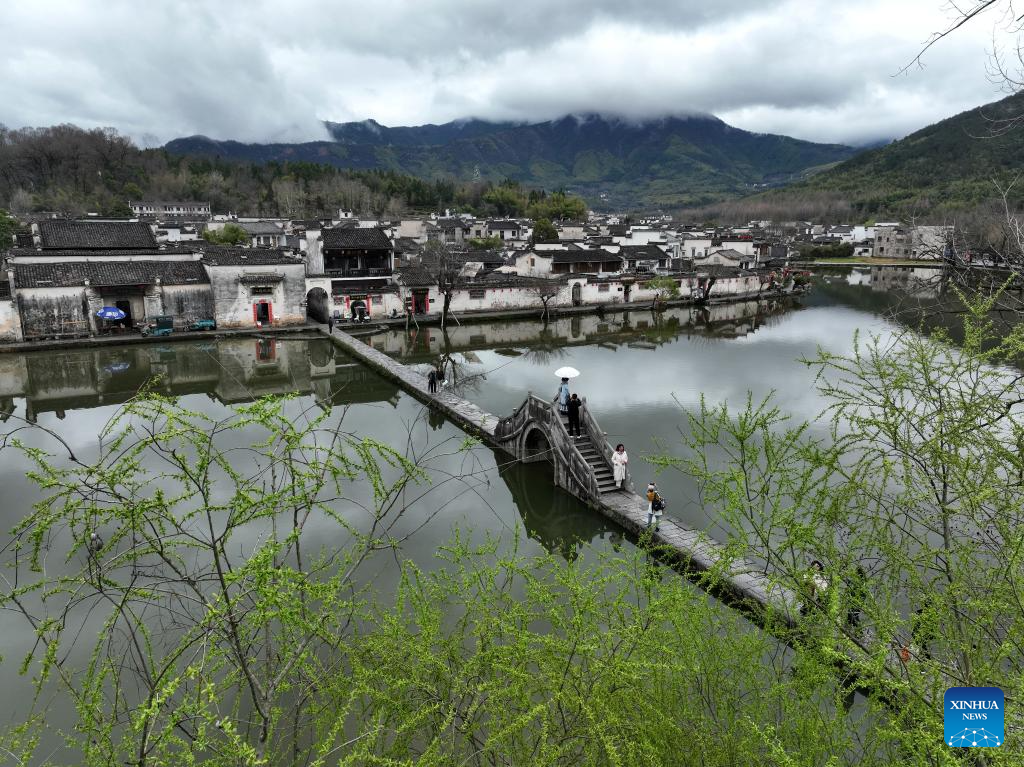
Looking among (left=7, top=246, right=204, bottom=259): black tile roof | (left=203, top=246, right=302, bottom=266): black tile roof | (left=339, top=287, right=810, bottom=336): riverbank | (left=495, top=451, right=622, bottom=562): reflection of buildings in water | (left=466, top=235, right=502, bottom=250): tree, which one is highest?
(left=466, top=235, right=502, bottom=250): tree

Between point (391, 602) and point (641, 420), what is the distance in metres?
9.51

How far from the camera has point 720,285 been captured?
143ft

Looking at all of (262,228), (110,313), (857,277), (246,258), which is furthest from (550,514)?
(857,277)

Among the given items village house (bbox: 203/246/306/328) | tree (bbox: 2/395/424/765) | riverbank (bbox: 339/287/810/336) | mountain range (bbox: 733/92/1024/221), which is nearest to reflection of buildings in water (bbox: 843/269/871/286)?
mountain range (bbox: 733/92/1024/221)

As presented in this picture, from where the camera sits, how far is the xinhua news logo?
8.18 ft

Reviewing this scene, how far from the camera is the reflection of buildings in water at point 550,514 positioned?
10.9m

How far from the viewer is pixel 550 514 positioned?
11.9m

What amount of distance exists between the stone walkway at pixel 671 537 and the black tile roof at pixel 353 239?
14228 mm

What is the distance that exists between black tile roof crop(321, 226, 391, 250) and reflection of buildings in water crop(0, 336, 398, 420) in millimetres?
8739

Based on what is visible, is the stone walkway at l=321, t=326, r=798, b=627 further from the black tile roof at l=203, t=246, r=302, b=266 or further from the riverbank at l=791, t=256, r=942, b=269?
the riverbank at l=791, t=256, r=942, b=269

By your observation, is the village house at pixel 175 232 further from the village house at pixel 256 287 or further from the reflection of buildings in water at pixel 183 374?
the reflection of buildings in water at pixel 183 374

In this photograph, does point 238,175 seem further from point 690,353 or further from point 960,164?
point 960,164

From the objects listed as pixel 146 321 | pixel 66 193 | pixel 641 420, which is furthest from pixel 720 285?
pixel 66 193

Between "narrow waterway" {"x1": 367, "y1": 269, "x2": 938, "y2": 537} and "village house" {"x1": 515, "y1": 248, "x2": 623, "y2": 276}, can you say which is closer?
"narrow waterway" {"x1": 367, "y1": 269, "x2": 938, "y2": 537}
